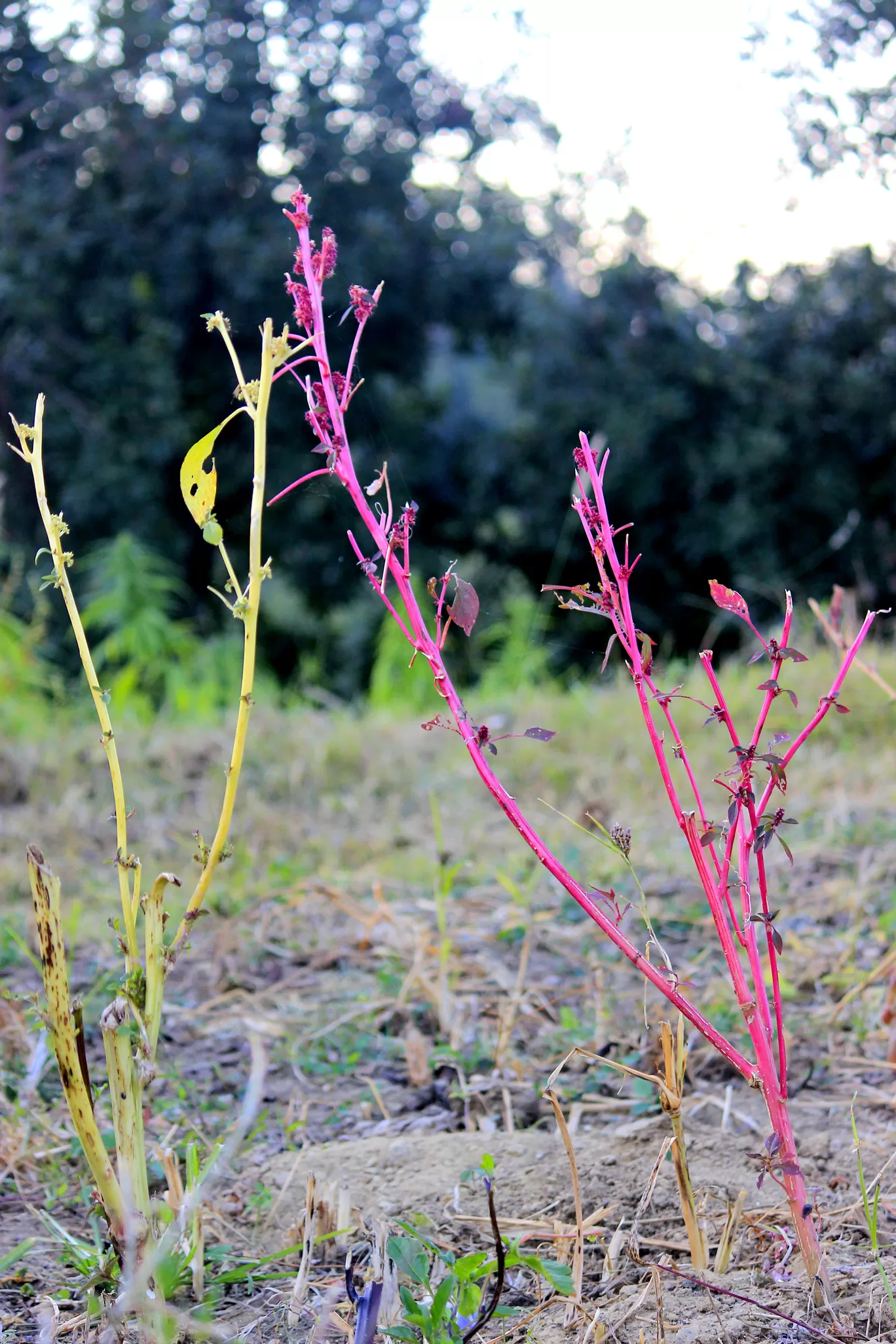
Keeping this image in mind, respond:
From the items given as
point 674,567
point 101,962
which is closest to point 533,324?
point 674,567

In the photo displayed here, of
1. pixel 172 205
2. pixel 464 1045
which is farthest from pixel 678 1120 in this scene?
pixel 172 205

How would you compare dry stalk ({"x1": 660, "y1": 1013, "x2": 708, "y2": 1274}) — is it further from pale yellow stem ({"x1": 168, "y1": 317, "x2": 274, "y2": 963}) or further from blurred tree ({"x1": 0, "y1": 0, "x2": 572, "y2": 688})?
blurred tree ({"x1": 0, "y1": 0, "x2": 572, "y2": 688})

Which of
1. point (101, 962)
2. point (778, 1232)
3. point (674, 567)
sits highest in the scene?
point (778, 1232)

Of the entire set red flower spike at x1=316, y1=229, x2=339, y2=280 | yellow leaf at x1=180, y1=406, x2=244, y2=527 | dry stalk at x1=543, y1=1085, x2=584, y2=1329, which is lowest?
dry stalk at x1=543, y1=1085, x2=584, y2=1329

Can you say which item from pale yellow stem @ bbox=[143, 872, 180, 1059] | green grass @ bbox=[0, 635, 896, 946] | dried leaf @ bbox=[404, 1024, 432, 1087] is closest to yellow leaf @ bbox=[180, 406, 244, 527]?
pale yellow stem @ bbox=[143, 872, 180, 1059]

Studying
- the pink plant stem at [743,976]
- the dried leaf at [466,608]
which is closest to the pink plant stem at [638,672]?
the pink plant stem at [743,976]

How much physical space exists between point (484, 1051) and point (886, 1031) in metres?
0.60

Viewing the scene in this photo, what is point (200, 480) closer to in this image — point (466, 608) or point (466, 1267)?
point (466, 608)

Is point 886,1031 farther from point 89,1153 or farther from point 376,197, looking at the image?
point 376,197

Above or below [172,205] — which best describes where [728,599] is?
above

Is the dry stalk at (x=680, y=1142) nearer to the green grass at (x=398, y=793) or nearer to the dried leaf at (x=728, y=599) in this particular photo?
the dried leaf at (x=728, y=599)

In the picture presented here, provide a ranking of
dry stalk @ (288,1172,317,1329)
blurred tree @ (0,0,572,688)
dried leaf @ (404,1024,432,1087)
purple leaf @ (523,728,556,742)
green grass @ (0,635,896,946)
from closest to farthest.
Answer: purple leaf @ (523,728,556,742)
dry stalk @ (288,1172,317,1329)
dried leaf @ (404,1024,432,1087)
green grass @ (0,635,896,946)
blurred tree @ (0,0,572,688)

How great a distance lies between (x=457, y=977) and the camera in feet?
6.57

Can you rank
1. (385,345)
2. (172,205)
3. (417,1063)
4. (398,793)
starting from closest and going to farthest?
1. (417,1063)
2. (398,793)
3. (172,205)
4. (385,345)
